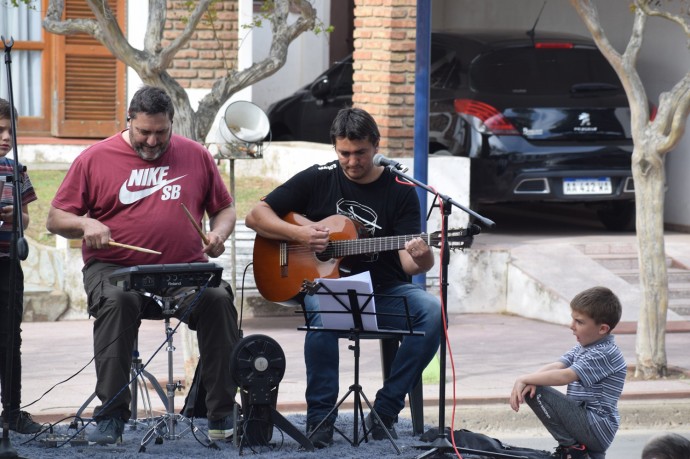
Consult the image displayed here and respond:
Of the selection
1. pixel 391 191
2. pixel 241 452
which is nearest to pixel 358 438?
pixel 241 452

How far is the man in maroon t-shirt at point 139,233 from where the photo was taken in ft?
18.8

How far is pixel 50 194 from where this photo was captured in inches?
444

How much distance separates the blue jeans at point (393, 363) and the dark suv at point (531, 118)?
5281 millimetres

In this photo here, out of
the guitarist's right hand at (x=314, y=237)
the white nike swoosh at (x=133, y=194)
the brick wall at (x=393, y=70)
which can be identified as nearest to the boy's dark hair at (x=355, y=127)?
the guitarist's right hand at (x=314, y=237)

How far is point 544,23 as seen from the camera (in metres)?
14.9

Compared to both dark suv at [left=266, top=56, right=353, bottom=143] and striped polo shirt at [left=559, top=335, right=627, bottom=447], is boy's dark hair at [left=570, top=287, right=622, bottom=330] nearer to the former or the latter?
striped polo shirt at [left=559, top=335, right=627, bottom=447]

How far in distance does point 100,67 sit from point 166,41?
159cm

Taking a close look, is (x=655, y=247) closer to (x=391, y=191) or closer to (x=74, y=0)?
(x=391, y=191)

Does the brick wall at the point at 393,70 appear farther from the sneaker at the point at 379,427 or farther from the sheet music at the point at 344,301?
the sheet music at the point at 344,301

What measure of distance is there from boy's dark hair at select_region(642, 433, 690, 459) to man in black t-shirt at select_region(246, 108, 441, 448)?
174cm

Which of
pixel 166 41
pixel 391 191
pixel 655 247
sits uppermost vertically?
pixel 166 41

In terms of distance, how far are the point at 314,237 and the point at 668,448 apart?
2.36m

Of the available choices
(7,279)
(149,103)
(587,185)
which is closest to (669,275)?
(587,185)

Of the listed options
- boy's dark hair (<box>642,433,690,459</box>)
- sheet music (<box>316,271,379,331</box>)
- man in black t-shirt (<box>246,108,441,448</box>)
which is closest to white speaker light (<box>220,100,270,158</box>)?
man in black t-shirt (<box>246,108,441,448</box>)
